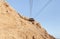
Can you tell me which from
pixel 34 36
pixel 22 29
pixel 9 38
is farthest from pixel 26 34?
pixel 9 38

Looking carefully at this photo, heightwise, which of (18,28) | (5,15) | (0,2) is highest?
(0,2)

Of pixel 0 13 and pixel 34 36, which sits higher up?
pixel 0 13

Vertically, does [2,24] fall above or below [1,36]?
above

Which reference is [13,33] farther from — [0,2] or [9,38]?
[0,2]

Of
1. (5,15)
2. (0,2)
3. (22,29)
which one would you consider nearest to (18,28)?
(22,29)

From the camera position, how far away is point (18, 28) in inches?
560

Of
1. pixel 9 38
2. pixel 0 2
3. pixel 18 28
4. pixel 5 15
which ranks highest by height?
pixel 0 2

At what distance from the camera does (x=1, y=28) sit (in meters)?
12.6

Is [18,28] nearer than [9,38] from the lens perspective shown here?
No

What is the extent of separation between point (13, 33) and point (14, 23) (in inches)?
65.2

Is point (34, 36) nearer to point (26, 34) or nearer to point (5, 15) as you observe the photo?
point (26, 34)

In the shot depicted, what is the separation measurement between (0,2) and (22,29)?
8.70 ft

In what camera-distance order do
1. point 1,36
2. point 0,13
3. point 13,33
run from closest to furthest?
1. point 1,36
2. point 13,33
3. point 0,13

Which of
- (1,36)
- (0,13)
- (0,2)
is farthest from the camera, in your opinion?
(0,2)
